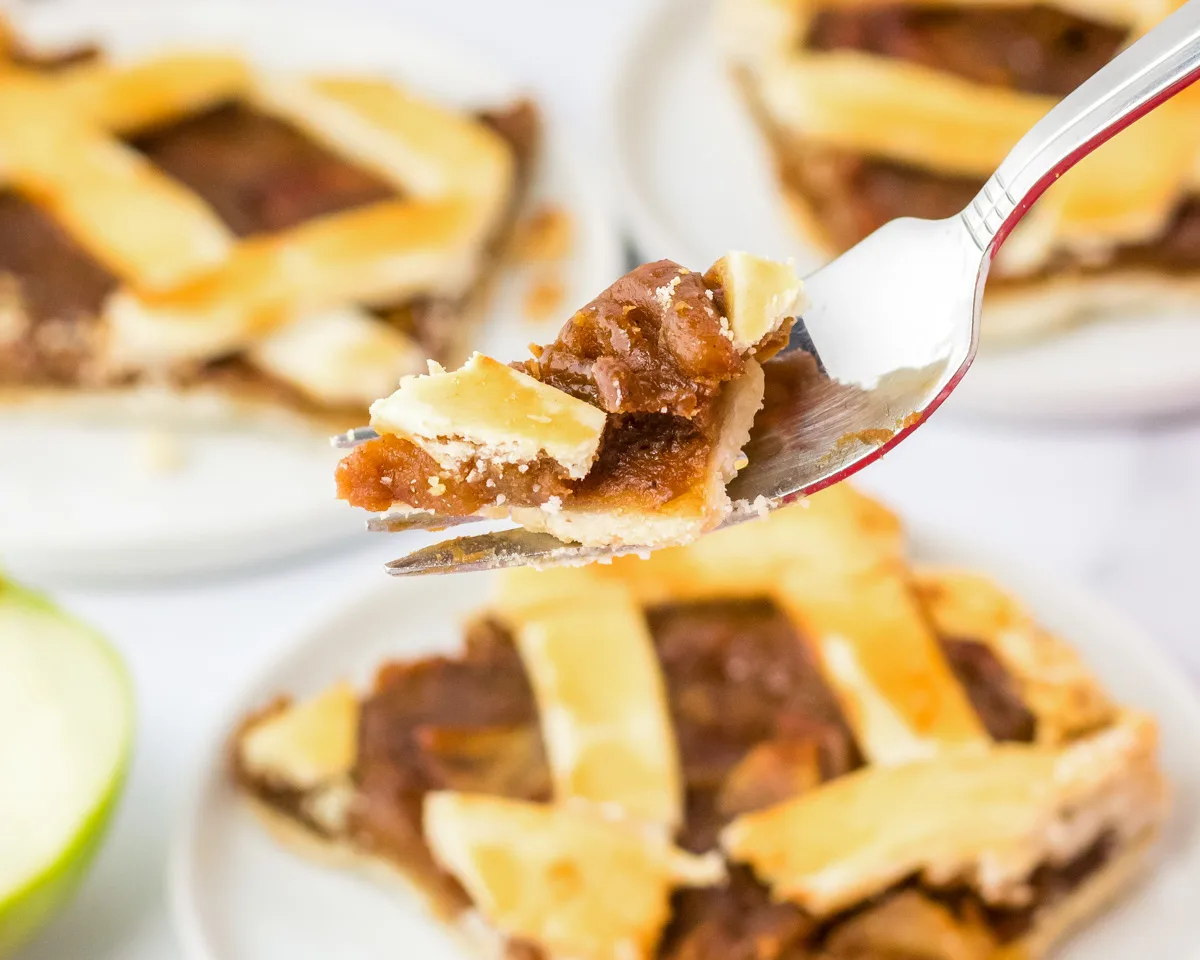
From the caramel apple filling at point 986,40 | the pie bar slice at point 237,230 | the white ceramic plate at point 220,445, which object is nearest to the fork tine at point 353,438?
the white ceramic plate at point 220,445

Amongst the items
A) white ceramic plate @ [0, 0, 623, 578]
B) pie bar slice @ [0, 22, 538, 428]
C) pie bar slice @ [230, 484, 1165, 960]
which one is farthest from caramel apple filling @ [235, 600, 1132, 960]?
pie bar slice @ [0, 22, 538, 428]

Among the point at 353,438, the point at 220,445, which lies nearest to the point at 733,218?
the point at 220,445

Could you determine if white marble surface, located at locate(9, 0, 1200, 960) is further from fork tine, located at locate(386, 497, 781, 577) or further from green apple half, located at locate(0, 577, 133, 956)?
fork tine, located at locate(386, 497, 781, 577)

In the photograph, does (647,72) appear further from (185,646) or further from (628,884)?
(628,884)

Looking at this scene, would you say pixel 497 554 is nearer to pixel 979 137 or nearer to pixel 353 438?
pixel 353 438

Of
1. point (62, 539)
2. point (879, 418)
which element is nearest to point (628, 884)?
point (879, 418)

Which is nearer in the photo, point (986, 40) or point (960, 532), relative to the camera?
point (960, 532)
